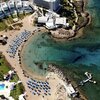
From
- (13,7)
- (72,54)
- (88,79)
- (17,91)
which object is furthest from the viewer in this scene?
(13,7)

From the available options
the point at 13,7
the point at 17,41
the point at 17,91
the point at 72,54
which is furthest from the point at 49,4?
the point at 17,91

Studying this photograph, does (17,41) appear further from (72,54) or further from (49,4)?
(49,4)

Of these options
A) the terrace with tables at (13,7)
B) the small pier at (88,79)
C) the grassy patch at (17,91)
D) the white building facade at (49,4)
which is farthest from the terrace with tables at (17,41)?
the small pier at (88,79)

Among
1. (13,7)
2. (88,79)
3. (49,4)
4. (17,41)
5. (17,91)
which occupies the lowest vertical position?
(88,79)

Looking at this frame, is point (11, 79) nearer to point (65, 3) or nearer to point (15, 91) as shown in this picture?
point (15, 91)

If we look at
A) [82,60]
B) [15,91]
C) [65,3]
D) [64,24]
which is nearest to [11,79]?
[15,91]

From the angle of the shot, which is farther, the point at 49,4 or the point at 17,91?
the point at 49,4
